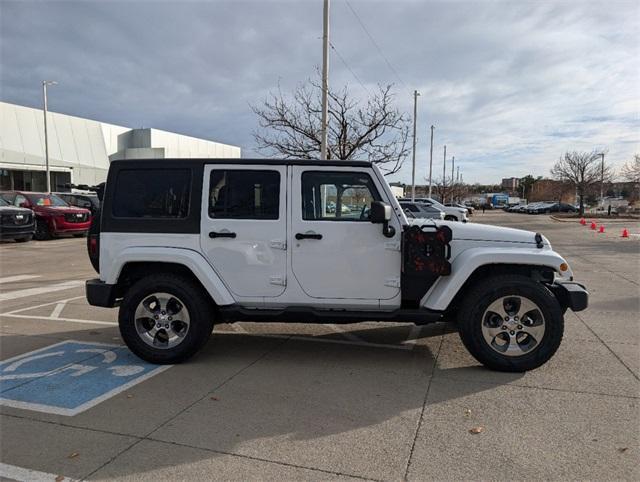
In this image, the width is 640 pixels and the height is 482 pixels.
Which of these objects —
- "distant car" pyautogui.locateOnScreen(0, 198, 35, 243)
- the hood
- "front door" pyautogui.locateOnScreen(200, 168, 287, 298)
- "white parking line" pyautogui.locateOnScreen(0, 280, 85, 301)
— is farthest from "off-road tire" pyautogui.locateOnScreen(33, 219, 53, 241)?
the hood

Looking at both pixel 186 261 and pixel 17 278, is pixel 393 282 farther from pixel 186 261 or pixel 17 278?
pixel 17 278

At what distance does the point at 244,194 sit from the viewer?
4.68 m

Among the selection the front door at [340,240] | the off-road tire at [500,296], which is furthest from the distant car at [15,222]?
the off-road tire at [500,296]

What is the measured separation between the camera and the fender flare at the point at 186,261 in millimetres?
4578

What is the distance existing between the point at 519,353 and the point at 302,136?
14.5 meters

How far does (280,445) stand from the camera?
3.21 m

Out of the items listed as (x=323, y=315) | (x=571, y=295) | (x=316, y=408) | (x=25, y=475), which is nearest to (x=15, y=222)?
(x=323, y=315)

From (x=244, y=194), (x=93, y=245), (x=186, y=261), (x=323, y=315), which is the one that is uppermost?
(x=244, y=194)

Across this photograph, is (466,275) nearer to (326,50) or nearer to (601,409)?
(601,409)

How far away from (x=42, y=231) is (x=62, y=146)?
2504 centimetres

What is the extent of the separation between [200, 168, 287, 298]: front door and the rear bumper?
1.03 m

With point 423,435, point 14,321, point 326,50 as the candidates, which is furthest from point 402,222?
point 326,50

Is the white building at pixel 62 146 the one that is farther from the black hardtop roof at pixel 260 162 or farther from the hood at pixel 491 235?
the hood at pixel 491 235

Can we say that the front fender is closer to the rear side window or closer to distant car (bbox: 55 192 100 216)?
the rear side window
